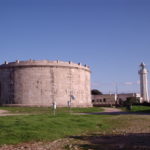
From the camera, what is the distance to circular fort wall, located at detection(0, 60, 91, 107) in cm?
4400

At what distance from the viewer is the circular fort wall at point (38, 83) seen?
144 feet

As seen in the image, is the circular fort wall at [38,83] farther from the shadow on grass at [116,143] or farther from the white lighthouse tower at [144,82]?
the shadow on grass at [116,143]

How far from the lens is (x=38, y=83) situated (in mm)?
44125

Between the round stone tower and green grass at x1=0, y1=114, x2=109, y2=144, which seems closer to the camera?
green grass at x1=0, y1=114, x2=109, y2=144

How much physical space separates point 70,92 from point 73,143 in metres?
35.1

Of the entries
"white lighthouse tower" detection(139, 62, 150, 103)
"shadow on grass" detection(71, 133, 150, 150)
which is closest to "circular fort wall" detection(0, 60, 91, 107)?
"white lighthouse tower" detection(139, 62, 150, 103)

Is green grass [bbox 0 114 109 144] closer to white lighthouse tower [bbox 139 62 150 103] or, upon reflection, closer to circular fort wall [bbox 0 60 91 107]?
circular fort wall [bbox 0 60 91 107]

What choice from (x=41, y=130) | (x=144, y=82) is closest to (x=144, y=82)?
(x=144, y=82)

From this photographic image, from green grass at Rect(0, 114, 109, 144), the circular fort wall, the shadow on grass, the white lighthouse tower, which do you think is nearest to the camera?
the shadow on grass

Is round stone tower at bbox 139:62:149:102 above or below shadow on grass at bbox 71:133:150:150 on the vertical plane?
above

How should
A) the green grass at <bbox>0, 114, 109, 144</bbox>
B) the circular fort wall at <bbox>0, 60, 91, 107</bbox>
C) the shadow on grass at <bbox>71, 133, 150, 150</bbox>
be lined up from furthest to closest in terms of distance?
the circular fort wall at <bbox>0, 60, 91, 107</bbox>
the green grass at <bbox>0, 114, 109, 144</bbox>
the shadow on grass at <bbox>71, 133, 150, 150</bbox>

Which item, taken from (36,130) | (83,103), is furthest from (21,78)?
(36,130)

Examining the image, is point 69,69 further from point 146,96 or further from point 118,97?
point 118,97

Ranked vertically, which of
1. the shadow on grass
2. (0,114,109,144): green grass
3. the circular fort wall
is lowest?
the shadow on grass
